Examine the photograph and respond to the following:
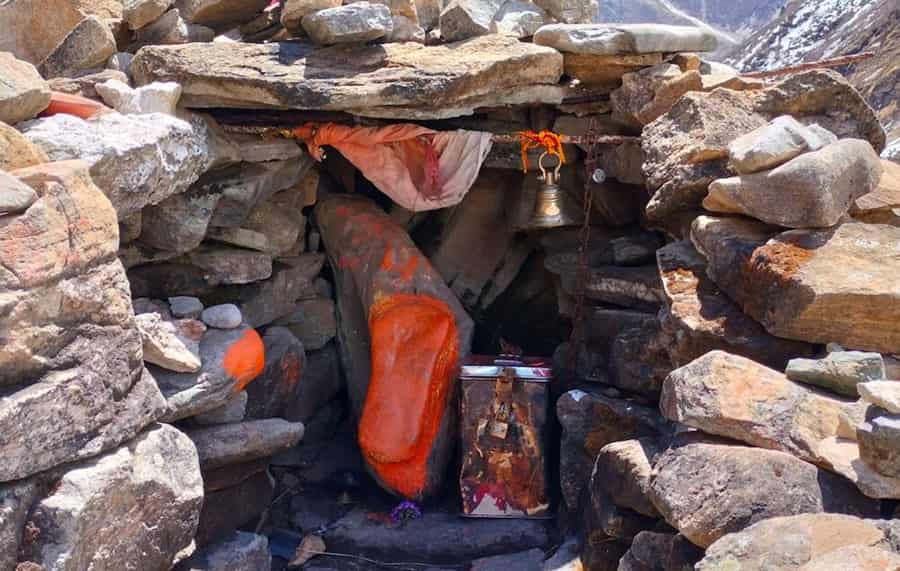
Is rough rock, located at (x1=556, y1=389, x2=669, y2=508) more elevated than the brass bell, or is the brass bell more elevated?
the brass bell

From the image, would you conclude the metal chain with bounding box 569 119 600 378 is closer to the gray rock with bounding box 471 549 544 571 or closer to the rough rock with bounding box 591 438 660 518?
the gray rock with bounding box 471 549 544 571

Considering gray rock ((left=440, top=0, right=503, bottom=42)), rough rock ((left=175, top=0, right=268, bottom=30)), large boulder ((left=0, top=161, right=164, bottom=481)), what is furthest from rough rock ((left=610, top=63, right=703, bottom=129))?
large boulder ((left=0, top=161, right=164, bottom=481))

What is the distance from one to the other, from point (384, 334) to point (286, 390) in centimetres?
73

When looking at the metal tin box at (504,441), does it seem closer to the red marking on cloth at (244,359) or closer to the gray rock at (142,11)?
the red marking on cloth at (244,359)

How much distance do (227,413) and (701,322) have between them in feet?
8.11

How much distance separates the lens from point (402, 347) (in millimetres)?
5699

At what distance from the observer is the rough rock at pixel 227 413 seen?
4.69 meters

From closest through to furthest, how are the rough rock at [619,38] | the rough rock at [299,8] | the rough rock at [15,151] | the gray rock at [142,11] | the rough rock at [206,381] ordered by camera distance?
1. the rough rock at [15,151]
2. the rough rock at [206,381]
3. the rough rock at [299,8]
4. the rough rock at [619,38]
5. the gray rock at [142,11]

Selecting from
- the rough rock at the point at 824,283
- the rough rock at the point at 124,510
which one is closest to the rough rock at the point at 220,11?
the rough rock at the point at 124,510

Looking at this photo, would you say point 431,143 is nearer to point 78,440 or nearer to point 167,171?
point 167,171

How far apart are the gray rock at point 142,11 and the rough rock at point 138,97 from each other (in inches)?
34.4

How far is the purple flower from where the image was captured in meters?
5.55

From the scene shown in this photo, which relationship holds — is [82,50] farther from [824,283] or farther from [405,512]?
[824,283]

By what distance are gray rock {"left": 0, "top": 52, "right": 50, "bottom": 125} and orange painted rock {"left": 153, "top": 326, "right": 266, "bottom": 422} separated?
4.15 feet
